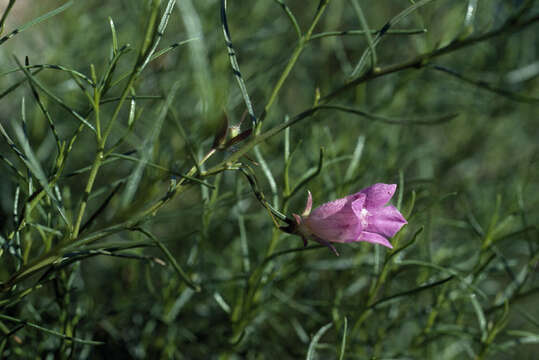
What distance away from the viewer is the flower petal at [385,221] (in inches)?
17.9

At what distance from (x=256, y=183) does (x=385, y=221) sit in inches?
5.2

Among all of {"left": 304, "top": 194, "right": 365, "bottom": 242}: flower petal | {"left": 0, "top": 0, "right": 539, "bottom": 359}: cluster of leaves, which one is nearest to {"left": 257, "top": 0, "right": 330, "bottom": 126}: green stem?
{"left": 0, "top": 0, "right": 539, "bottom": 359}: cluster of leaves

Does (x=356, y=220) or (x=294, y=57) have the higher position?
(x=294, y=57)

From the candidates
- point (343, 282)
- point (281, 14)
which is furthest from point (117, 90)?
point (343, 282)

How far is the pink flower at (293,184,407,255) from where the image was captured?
0.45 m

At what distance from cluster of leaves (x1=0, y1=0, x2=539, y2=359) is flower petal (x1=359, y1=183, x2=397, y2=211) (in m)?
0.05

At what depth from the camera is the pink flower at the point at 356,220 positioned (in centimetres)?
45

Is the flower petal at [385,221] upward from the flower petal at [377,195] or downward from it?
downward

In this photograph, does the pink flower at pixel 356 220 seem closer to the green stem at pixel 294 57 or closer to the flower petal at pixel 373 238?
the flower petal at pixel 373 238

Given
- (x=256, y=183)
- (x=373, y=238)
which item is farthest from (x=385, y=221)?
(x=256, y=183)

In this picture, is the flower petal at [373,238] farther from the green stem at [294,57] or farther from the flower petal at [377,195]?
the green stem at [294,57]

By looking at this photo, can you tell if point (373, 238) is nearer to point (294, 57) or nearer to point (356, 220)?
point (356, 220)

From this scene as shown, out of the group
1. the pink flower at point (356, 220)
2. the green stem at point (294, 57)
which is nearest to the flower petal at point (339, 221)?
the pink flower at point (356, 220)

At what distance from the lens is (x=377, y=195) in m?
0.46
